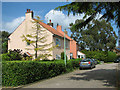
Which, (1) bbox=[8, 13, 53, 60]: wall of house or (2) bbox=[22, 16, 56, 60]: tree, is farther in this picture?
(1) bbox=[8, 13, 53, 60]: wall of house

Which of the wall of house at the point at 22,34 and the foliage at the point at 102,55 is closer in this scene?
the wall of house at the point at 22,34

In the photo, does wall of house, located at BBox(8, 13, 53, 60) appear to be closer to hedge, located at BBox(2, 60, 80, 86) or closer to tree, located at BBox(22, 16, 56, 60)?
tree, located at BBox(22, 16, 56, 60)

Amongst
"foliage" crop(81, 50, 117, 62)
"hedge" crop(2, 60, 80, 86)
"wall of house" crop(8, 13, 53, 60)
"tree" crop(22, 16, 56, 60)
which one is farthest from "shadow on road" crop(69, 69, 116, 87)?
"foliage" crop(81, 50, 117, 62)

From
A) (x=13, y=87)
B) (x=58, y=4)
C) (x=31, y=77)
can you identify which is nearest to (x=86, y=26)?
(x=58, y=4)

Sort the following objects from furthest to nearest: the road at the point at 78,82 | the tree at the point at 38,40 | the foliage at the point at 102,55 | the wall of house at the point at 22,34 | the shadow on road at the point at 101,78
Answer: the foliage at the point at 102,55, the wall of house at the point at 22,34, the tree at the point at 38,40, the shadow on road at the point at 101,78, the road at the point at 78,82

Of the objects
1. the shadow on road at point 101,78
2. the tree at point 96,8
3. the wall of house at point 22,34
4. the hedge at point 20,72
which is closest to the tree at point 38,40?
the wall of house at point 22,34

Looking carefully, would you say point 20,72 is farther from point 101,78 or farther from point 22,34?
point 22,34

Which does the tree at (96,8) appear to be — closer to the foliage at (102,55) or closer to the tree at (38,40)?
the tree at (38,40)

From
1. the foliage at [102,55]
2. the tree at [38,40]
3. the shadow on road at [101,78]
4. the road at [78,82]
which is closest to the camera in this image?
the road at [78,82]

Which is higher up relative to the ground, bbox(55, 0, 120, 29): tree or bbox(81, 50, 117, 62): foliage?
bbox(55, 0, 120, 29): tree

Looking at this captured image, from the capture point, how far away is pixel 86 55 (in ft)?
145

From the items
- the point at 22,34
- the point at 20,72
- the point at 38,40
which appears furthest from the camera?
the point at 22,34

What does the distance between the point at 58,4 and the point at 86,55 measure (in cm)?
3822

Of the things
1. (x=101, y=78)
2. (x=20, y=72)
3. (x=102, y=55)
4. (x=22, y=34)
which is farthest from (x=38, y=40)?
(x=102, y=55)
